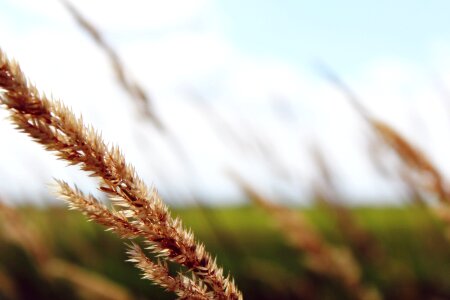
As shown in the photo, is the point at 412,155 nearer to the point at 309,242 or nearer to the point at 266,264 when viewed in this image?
the point at 309,242

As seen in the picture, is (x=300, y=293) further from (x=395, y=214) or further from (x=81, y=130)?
(x=395, y=214)

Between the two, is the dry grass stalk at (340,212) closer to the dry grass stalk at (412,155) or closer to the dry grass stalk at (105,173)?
the dry grass stalk at (412,155)

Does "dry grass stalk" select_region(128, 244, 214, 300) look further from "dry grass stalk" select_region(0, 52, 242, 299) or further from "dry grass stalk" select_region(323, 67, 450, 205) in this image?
"dry grass stalk" select_region(323, 67, 450, 205)

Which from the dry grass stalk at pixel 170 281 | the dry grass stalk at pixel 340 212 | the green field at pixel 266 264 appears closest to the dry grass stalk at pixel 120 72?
the green field at pixel 266 264

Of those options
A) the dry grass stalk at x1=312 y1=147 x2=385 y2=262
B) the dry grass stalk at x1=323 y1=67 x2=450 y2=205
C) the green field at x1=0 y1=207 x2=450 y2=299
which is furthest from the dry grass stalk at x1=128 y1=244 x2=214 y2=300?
the dry grass stalk at x1=312 y1=147 x2=385 y2=262

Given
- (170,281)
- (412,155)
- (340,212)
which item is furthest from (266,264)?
(170,281)

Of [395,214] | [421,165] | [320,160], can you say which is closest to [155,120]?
[320,160]
